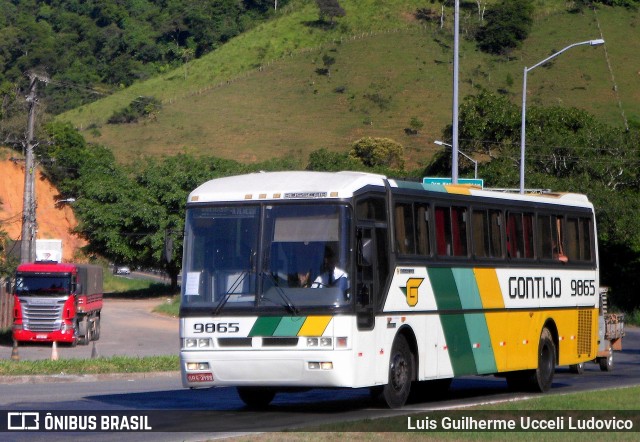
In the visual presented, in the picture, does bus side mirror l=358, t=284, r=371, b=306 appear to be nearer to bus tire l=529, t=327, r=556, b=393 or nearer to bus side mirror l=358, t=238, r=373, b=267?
bus side mirror l=358, t=238, r=373, b=267

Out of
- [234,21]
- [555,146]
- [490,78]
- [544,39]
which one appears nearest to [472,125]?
[555,146]

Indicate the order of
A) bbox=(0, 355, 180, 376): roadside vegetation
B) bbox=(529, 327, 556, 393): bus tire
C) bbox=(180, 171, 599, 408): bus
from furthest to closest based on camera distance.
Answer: bbox=(0, 355, 180, 376): roadside vegetation < bbox=(529, 327, 556, 393): bus tire < bbox=(180, 171, 599, 408): bus

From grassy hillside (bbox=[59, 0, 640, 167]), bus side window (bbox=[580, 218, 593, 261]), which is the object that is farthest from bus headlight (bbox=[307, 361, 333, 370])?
grassy hillside (bbox=[59, 0, 640, 167])

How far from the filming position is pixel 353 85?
425ft

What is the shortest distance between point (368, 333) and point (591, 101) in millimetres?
105656

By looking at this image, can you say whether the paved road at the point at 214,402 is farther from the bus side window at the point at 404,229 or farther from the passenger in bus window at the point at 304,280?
the bus side window at the point at 404,229

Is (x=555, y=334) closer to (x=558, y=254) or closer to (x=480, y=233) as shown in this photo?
(x=558, y=254)

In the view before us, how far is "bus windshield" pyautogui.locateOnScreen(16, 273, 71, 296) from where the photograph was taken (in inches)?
1590

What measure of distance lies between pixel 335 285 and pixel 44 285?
27.5 meters

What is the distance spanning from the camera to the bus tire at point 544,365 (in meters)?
20.2

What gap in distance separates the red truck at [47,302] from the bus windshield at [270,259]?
25.6 metres

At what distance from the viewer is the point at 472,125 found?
86188 mm

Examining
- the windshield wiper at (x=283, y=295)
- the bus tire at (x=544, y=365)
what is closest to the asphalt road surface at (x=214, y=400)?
the bus tire at (x=544, y=365)

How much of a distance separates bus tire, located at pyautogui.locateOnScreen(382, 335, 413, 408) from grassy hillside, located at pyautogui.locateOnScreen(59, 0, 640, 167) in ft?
316
